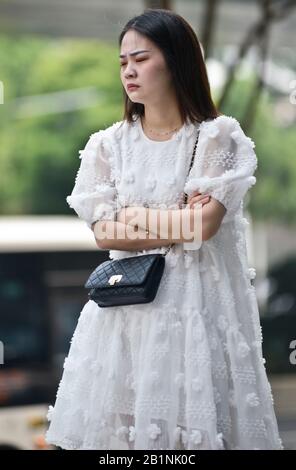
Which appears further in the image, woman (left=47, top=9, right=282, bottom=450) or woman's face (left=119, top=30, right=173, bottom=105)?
woman's face (left=119, top=30, right=173, bottom=105)

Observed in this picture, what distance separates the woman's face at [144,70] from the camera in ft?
12.1

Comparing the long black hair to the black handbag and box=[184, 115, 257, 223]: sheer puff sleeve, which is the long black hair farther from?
the black handbag

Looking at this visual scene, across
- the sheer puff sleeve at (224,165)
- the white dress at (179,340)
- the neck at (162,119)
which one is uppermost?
the neck at (162,119)

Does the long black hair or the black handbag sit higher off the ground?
the long black hair

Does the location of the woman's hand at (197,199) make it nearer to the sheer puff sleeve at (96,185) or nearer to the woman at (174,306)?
the woman at (174,306)

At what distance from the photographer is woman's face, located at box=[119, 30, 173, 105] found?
367 cm

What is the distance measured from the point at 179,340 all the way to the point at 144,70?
81cm

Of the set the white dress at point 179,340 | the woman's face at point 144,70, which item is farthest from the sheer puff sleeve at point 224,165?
the woman's face at point 144,70

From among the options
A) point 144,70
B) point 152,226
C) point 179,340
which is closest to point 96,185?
point 152,226

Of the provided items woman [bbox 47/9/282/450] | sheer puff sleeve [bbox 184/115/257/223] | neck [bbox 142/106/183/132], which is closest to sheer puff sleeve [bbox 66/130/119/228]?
woman [bbox 47/9/282/450]

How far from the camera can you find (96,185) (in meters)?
3.81

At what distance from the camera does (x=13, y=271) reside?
35.0 feet

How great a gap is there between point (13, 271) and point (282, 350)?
19.8 feet

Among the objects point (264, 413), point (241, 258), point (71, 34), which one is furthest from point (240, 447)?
point (71, 34)
